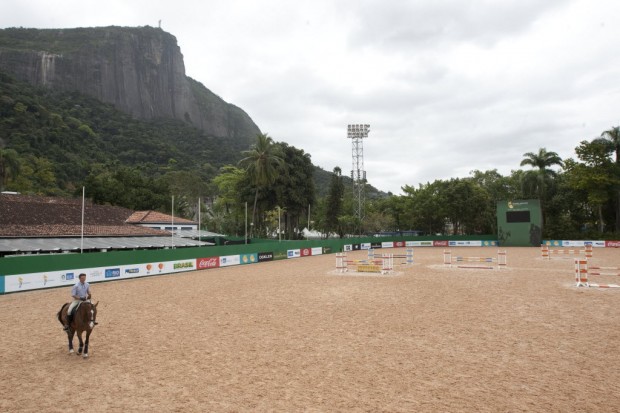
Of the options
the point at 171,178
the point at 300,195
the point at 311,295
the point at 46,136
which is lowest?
the point at 311,295

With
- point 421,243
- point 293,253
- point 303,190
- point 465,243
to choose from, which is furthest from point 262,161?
point 465,243

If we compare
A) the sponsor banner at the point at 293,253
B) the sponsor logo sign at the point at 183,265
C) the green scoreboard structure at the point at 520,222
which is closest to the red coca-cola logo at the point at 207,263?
the sponsor logo sign at the point at 183,265

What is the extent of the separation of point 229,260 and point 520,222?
161 feet

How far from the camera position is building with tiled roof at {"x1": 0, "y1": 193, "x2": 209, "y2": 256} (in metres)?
31.4

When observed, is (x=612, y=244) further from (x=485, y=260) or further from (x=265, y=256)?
(x=265, y=256)

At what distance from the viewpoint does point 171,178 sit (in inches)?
3819

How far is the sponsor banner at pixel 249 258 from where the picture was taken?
39.4 m

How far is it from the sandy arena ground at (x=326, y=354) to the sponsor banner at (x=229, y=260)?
16828 mm

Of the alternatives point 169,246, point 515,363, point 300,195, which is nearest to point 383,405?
point 515,363

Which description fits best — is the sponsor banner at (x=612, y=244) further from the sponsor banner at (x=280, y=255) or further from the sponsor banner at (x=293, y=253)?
the sponsor banner at (x=280, y=255)

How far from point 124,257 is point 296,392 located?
2380 centimetres

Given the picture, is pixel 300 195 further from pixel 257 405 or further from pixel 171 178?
pixel 257 405

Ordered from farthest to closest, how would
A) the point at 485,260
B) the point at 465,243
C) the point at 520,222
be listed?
the point at 465,243
the point at 520,222
the point at 485,260

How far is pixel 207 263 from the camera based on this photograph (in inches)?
1364
